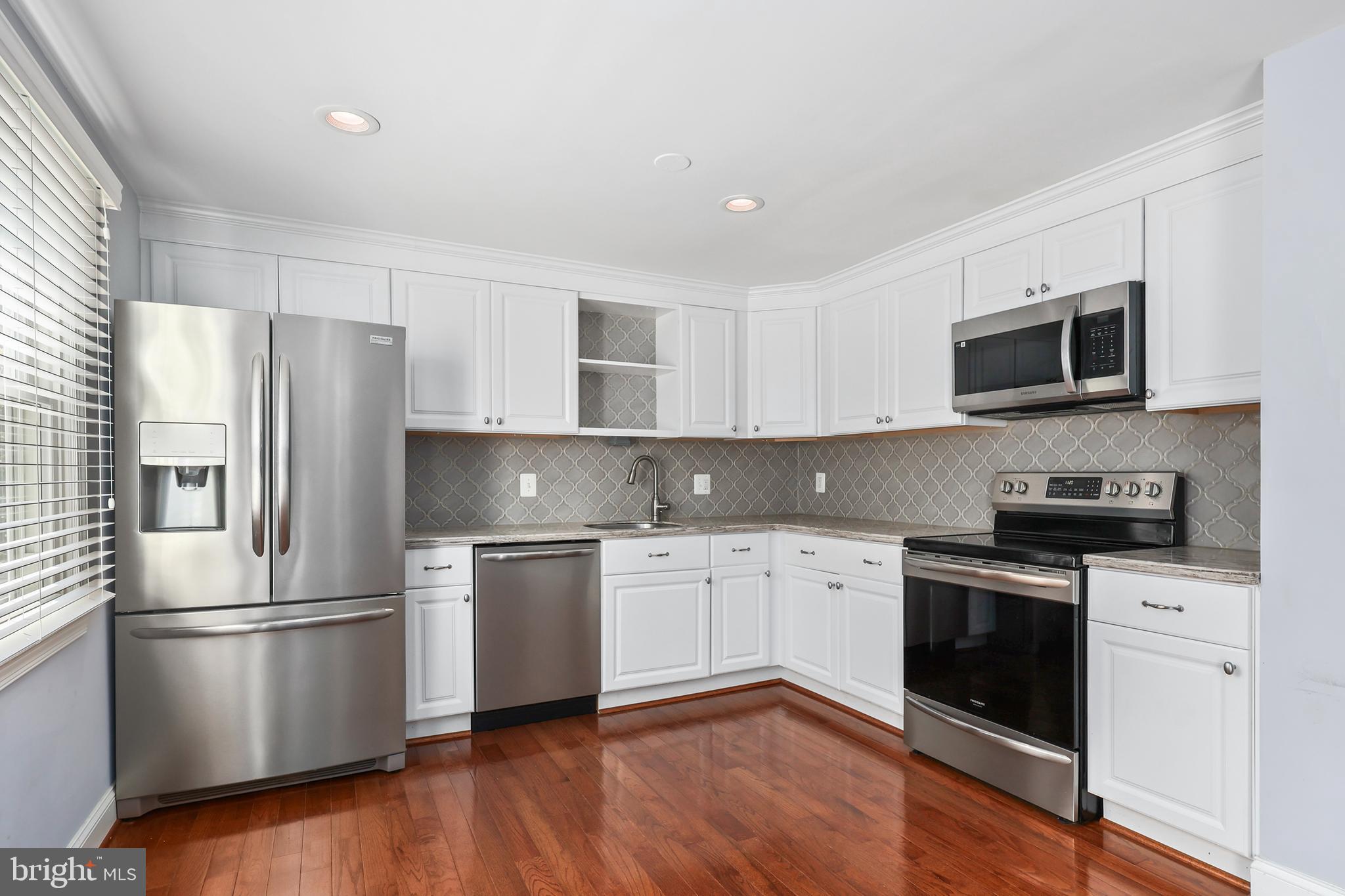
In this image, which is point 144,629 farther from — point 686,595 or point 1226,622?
point 1226,622

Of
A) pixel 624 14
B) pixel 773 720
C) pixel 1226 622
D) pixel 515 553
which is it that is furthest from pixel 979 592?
pixel 624 14

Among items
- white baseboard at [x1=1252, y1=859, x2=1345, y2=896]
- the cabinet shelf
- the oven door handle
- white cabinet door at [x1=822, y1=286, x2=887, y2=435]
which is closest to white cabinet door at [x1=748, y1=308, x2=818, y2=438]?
white cabinet door at [x1=822, y1=286, x2=887, y2=435]

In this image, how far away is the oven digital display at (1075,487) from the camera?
2.88 metres

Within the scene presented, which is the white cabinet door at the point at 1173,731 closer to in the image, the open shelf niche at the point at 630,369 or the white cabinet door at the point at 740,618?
the white cabinet door at the point at 740,618

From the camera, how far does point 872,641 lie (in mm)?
3307

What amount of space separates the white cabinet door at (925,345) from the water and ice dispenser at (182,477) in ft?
9.46

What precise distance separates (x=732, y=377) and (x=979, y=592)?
6.49 feet

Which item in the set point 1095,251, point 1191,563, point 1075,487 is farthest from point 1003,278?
point 1191,563

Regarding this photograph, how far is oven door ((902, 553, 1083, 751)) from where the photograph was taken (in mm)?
2420

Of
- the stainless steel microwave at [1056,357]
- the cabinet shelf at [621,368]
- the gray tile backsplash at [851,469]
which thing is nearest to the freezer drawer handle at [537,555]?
the gray tile backsplash at [851,469]

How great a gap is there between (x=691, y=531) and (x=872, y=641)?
3.36ft

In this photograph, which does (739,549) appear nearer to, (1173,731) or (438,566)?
(438,566)

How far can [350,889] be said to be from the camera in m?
2.04

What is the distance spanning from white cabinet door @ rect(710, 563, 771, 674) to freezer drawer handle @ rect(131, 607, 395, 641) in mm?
1647
